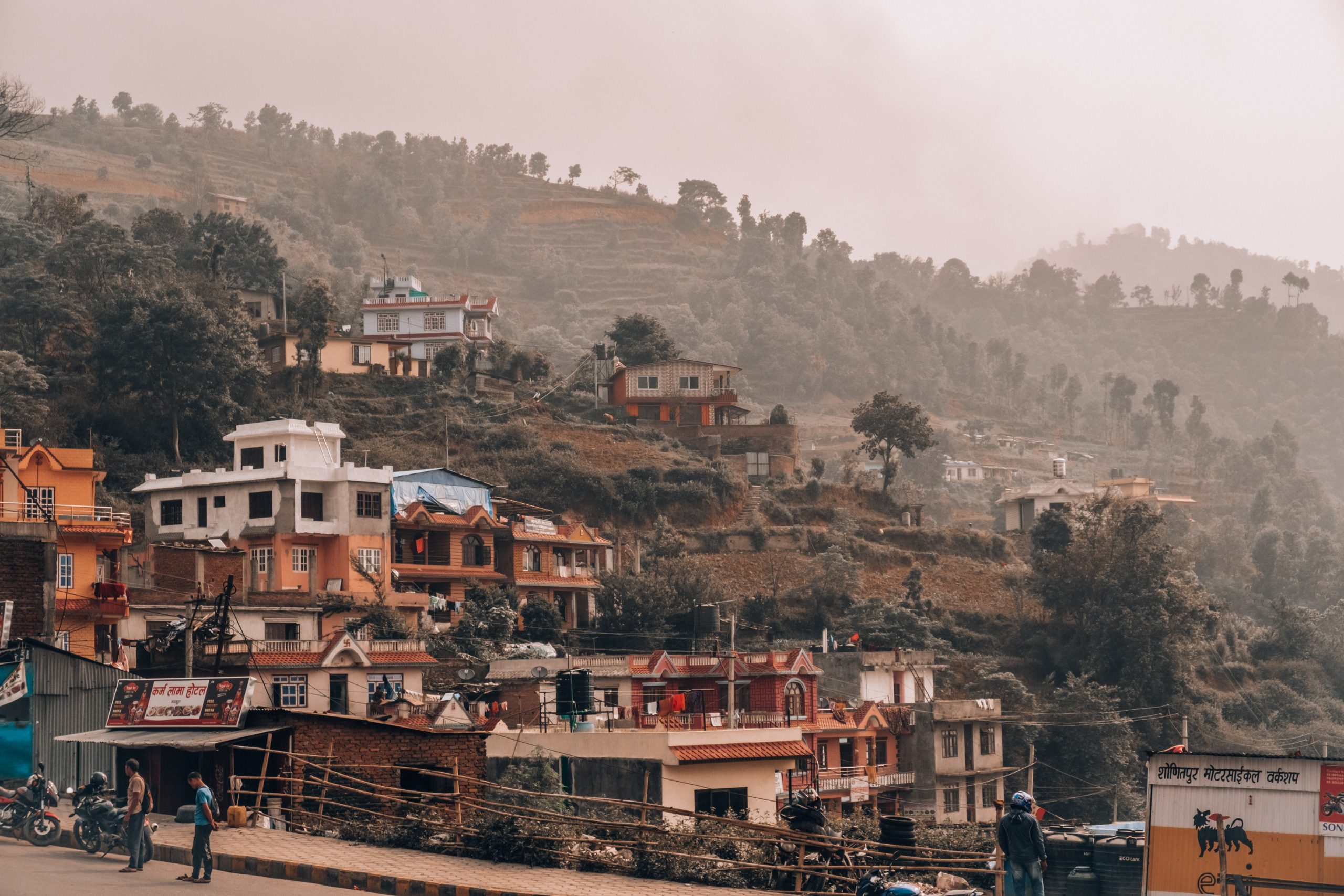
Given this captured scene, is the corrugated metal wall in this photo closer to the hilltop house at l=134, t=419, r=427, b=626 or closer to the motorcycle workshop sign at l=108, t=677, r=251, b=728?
the motorcycle workshop sign at l=108, t=677, r=251, b=728

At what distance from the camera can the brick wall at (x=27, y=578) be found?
105 feet

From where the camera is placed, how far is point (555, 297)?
6841 inches

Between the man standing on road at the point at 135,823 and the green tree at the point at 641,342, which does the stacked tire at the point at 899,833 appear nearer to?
the man standing on road at the point at 135,823

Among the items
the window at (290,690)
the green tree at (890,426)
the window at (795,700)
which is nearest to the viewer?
the window at (290,690)

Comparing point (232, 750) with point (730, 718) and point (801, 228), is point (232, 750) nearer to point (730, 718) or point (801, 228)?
point (730, 718)

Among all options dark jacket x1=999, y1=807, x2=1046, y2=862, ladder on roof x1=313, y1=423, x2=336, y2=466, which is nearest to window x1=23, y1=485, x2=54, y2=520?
ladder on roof x1=313, y1=423, x2=336, y2=466

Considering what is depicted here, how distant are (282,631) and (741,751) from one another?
17862 mm

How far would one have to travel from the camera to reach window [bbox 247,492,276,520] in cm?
5106

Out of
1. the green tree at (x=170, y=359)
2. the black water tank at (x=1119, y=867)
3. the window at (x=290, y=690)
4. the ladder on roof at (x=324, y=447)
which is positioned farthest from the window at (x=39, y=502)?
the black water tank at (x=1119, y=867)

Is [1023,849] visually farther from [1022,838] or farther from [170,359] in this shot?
[170,359]

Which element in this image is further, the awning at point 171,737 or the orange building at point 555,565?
the orange building at point 555,565

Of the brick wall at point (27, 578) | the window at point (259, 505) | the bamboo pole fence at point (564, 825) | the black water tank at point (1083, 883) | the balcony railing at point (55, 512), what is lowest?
the black water tank at point (1083, 883)

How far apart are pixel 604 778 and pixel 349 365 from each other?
47.4m

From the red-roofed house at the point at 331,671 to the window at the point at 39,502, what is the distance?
20.8 ft
